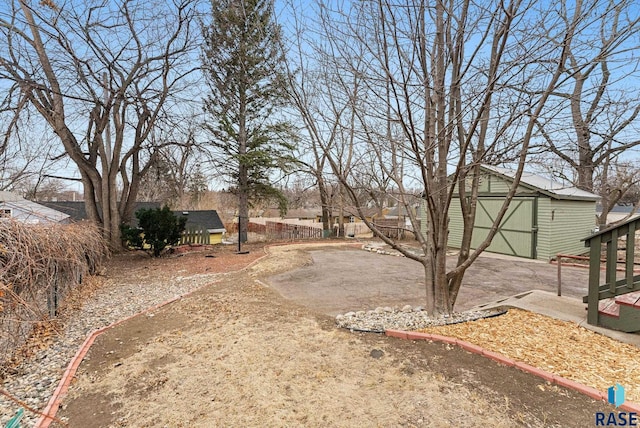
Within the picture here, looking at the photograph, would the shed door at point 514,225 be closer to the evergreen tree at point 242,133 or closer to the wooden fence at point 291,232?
the evergreen tree at point 242,133

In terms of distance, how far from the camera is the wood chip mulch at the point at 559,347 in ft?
7.74

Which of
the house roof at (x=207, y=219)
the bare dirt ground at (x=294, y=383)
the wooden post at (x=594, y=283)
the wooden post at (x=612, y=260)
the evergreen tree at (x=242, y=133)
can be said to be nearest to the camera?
the bare dirt ground at (x=294, y=383)

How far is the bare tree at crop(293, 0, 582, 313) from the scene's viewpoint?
273 cm

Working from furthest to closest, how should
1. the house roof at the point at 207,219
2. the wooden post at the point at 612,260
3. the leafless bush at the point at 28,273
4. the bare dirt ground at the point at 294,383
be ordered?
the house roof at the point at 207,219 < the wooden post at the point at 612,260 < the leafless bush at the point at 28,273 < the bare dirt ground at the point at 294,383

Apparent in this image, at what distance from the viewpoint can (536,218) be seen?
958cm

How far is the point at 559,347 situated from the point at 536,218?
26.8ft

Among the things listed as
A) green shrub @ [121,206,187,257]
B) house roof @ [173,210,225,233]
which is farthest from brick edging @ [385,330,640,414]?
house roof @ [173,210,225,233]

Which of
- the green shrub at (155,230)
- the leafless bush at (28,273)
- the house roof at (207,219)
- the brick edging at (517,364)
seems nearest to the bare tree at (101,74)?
the green shrub at (155,230)

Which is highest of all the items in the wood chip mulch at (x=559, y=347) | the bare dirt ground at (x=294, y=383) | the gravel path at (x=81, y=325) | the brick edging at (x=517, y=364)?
the wood chip mulch at (x=559, y=347)

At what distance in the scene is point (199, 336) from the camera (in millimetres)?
3439

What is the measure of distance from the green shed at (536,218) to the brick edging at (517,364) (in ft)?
23.6

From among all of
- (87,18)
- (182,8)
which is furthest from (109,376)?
(182,8)

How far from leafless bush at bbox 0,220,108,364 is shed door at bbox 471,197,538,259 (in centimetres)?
1067

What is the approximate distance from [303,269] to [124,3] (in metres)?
8.45
